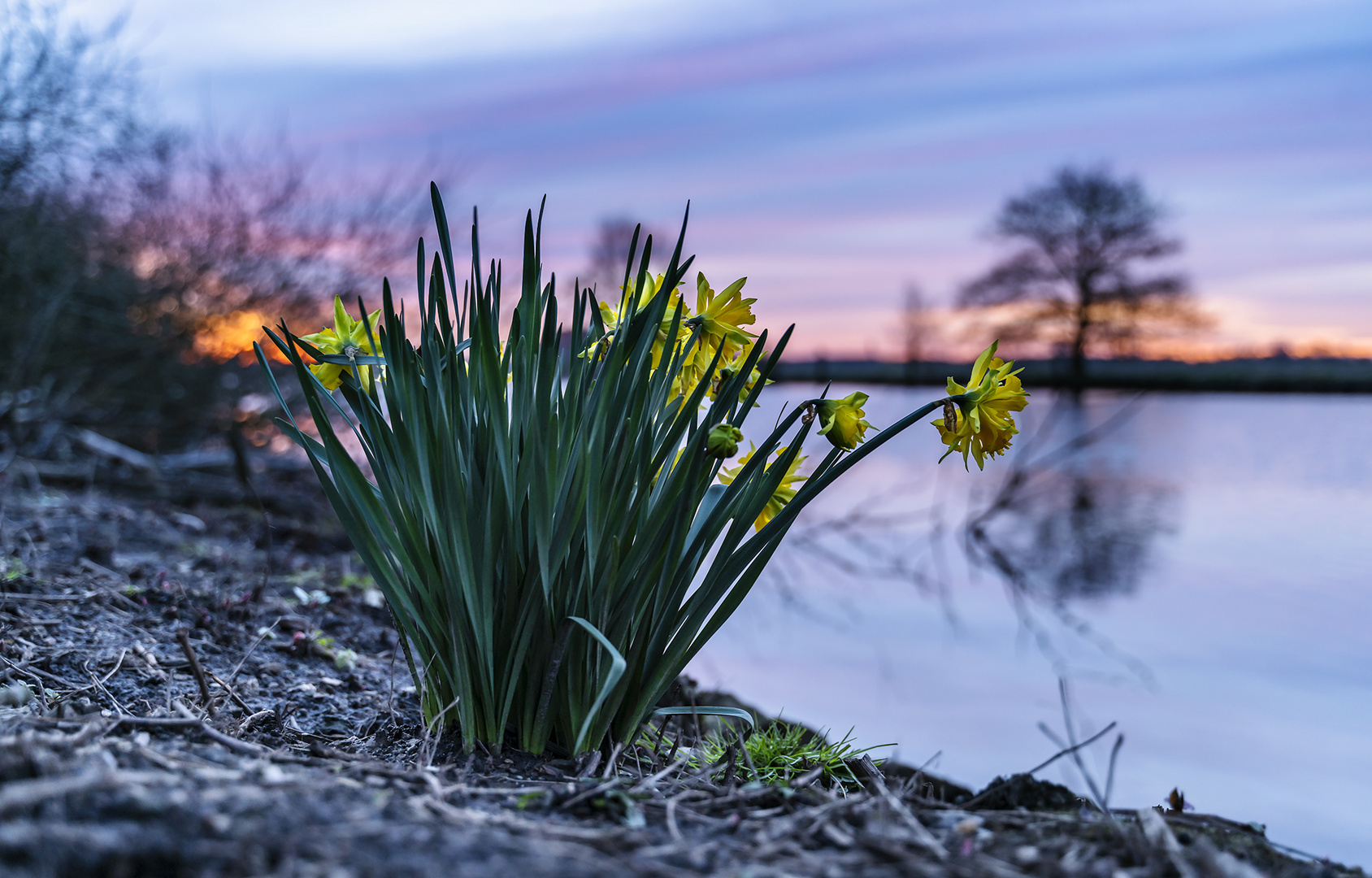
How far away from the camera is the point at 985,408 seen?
1466mm

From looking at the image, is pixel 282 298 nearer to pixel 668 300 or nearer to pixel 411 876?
pixel 668 300

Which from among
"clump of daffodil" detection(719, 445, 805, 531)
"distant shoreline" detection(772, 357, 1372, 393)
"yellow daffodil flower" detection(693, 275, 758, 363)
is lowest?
"clump of daffodil" detection(719, 445, 805, 531)

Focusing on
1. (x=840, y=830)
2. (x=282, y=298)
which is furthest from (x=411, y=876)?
(x=282, y=298)

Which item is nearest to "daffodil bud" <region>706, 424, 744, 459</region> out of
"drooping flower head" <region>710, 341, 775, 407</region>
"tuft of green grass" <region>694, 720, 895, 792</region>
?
"drooping flower head" <region>710, 341, 775, 407</region>

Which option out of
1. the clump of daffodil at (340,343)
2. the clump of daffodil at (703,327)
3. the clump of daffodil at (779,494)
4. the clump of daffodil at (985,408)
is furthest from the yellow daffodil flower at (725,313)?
the clump of daffodil at (340,343)

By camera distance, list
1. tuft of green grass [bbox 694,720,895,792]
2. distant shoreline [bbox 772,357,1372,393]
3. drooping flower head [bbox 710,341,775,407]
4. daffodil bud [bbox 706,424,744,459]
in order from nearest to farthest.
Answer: daffodil bud [bbox 706,424,744,459]
drooping flower head [bbox 710,341,775,407]
tuft of green grass [bbox 694,720,895,792]
distant shoreline [bbox 772,357,1372,393]

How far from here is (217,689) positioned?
1.76 meters

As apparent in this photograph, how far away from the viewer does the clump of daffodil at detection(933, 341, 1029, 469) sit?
1458 millimetres

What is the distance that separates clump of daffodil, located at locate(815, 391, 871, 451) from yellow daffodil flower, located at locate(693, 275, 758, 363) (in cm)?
20

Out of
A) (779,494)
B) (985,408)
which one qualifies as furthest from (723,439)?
(985,408)

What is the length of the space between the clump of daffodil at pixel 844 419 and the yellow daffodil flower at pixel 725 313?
20cm

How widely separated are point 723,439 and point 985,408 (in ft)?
1.50

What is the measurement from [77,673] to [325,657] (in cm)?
53

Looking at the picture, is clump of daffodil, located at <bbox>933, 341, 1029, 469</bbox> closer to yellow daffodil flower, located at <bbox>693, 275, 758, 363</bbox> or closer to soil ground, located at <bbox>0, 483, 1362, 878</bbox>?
yellow daffodil flower, located at <bbox>693, 275, 758, 363</bbox>
